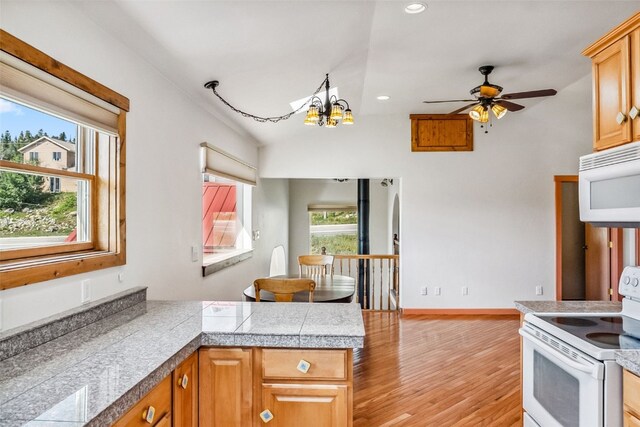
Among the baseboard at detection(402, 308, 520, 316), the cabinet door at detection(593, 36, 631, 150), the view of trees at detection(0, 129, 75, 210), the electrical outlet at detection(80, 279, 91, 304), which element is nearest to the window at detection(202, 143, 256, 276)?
the electrical outlet at detection(80, 279, 91, 304)

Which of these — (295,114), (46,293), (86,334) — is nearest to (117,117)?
(46,293)

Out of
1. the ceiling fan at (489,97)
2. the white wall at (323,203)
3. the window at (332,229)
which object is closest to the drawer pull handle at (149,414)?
the ceiling fan at (489,97)

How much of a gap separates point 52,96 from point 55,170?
384 mm

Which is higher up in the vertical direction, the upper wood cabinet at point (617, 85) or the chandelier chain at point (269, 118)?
the chandelier chain at point (269, 118)

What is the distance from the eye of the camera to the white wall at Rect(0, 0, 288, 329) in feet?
5.64

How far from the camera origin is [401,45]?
3361 mm

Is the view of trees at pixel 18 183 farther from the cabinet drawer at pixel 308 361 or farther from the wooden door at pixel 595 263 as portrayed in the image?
the wooden door at pixel 595 263

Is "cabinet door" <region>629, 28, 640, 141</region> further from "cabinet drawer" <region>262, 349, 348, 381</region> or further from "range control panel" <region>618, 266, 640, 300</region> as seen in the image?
"cabinet drawer" <region>262, 349, 348, 381</region>

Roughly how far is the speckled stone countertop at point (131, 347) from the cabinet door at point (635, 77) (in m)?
1.66

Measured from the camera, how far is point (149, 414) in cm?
143

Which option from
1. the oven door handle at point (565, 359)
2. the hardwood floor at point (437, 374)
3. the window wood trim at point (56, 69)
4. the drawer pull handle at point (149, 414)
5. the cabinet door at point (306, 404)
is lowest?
the hardwood floor at point (437, 374)

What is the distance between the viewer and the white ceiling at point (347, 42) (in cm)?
234

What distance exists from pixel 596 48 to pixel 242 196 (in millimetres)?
4247

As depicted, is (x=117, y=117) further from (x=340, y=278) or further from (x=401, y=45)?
(x=340, y=278)
